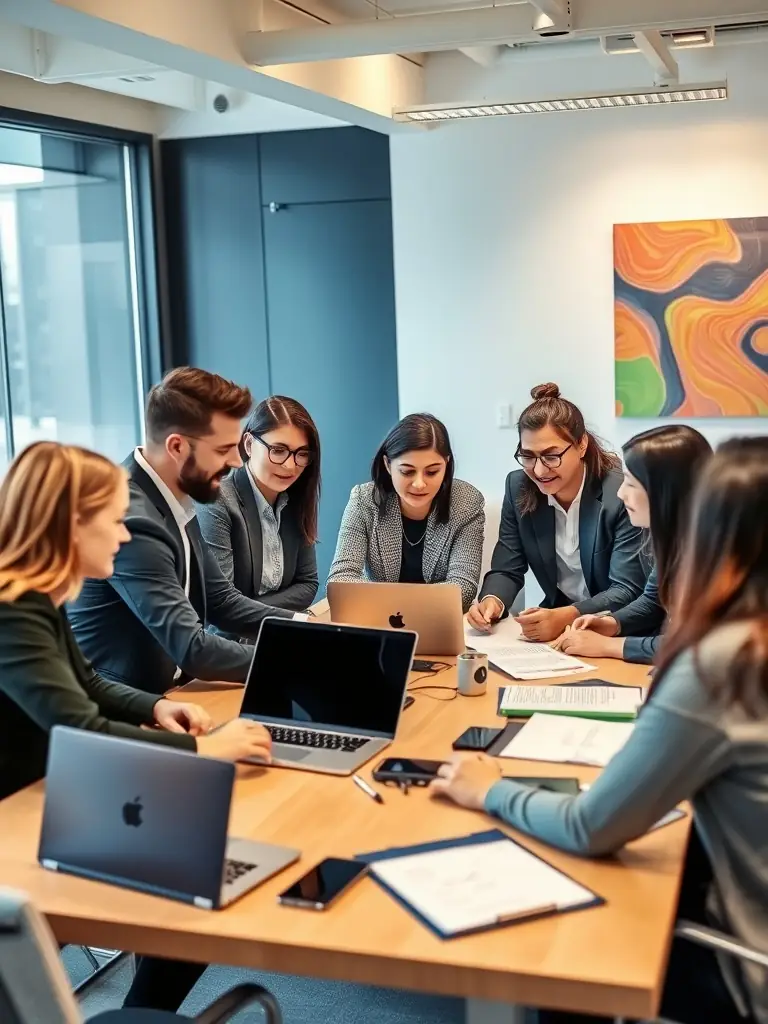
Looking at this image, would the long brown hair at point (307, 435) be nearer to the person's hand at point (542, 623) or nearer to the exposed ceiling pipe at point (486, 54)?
the person's hand at point (542, 623)

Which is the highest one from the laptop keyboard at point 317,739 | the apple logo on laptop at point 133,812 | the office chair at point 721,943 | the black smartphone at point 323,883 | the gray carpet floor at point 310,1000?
the apple logo on laptop at point 133,812

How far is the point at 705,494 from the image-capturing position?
164 cm

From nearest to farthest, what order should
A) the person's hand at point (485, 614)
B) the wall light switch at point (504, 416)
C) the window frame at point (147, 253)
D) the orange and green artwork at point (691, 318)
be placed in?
the person's hand at point (485, 614), the orange and green artwork at point (691, 318), the wall light switch at point (504, 416), the window frame at point (147, 253)

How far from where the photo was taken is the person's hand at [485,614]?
328 centimetres

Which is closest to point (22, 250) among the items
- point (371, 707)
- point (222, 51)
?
point (222, 51)

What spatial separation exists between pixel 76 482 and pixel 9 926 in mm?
945

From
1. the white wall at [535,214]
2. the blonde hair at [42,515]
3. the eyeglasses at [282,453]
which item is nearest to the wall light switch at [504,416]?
the white wall at [535,214]

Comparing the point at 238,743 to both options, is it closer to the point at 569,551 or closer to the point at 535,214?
the point at 569,551

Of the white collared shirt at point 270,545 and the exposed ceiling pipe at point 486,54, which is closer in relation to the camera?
the white collared shirt at point 270,545

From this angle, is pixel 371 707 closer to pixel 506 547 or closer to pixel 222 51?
pixel 506 547

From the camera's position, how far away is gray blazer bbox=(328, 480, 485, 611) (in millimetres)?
3600

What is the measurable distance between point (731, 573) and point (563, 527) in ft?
6.57

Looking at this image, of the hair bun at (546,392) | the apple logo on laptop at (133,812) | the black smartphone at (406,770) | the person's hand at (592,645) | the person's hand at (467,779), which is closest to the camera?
the apple logo on laptop at (133,812)

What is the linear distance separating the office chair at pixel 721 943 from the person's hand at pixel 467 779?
401mm
